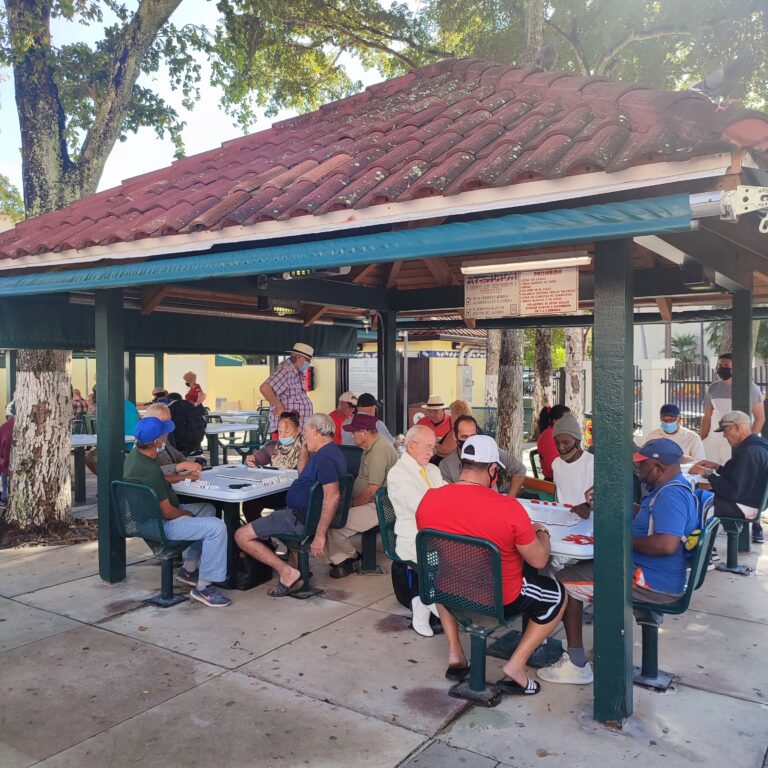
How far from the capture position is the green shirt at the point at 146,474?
4.86 meters

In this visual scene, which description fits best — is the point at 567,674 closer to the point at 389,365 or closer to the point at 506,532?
the point at 506,532

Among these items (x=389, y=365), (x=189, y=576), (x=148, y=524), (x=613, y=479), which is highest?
(x=389, y=365)

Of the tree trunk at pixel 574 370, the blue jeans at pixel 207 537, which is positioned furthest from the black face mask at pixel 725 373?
the blue jeans at pixel 207 537

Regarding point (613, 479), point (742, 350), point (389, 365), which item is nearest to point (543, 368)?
point (389, 365)

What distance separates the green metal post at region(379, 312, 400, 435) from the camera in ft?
29.1

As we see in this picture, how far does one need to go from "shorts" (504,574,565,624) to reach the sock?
40 cm

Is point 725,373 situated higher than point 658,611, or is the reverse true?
point 725,373

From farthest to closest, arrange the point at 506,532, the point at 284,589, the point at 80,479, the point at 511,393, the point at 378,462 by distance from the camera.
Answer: the point at 511,393 < the point at 80,479 < the point at 378,462 < the point at 284,589 < the point at 506,532

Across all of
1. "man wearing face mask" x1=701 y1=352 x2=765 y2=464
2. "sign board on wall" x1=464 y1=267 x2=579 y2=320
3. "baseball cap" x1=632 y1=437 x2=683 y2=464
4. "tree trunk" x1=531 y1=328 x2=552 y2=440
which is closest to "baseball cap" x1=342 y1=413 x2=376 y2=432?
"sign board on wall" x1=464 y1=267 x2=579 y2=320

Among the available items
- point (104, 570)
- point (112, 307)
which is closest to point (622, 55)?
point (112, 307)

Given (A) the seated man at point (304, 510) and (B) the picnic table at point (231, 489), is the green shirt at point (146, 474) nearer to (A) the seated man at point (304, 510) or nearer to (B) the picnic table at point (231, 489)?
(B) the picnic table at point (231, 489)

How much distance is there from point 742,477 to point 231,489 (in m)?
4.00

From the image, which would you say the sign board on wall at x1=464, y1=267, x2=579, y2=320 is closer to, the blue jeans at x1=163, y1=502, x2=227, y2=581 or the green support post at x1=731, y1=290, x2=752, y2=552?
the blue jeans at x1=163, y1=502, x2=227, y2=581

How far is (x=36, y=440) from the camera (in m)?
7.04
